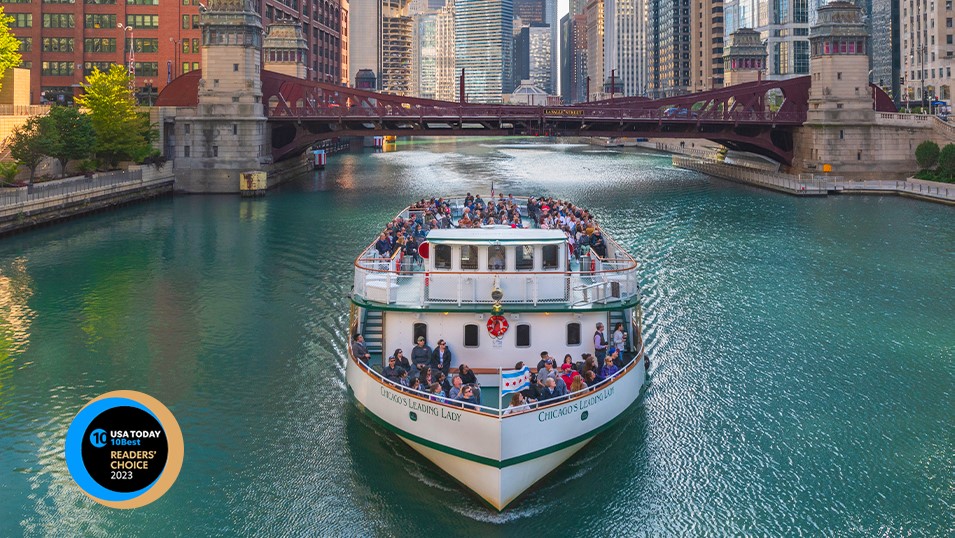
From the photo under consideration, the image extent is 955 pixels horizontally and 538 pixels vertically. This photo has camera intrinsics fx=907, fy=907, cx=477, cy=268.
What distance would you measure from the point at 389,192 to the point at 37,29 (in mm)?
Result: 66174

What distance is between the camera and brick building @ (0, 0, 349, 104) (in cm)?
12950

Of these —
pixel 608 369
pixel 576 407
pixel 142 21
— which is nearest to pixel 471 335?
pixel 608 369

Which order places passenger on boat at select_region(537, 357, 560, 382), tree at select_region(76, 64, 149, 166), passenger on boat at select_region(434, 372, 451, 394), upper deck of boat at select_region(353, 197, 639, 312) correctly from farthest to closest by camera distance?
tree at select_region(76, 64, 149, 166)
upper deck of boat at select_region(353, 197, 639, 312)
passenger on boat at select_region(434, 372, 451, 394)
passenger on boat at select_region(537, 357, 560, 382)

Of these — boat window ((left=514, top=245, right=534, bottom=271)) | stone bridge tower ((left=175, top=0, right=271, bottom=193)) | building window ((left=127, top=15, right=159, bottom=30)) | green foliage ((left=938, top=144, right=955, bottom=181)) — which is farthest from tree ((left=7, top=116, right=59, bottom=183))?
green foliage ((left=938, top=144, right=955, bottom=181))

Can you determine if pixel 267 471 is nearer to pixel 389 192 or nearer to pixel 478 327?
pixel 478 327

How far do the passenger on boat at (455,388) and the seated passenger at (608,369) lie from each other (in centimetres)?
424

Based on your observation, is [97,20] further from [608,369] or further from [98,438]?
[608,369]

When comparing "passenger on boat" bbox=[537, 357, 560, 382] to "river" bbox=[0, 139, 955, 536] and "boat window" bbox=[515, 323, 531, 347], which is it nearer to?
"boat window" bbox=[515, 323, 531, 347]

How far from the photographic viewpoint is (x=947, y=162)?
91938 mm

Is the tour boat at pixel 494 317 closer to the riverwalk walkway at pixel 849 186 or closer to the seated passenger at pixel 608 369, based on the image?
the seated passenger at pixel 608 369

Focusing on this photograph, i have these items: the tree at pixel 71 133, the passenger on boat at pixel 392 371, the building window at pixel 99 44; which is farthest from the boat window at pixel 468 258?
the building window at pixel 99 44

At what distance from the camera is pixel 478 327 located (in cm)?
2630

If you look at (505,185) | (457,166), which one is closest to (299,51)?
(457,166)

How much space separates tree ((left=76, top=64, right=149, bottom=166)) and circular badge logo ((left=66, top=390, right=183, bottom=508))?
66.0m
